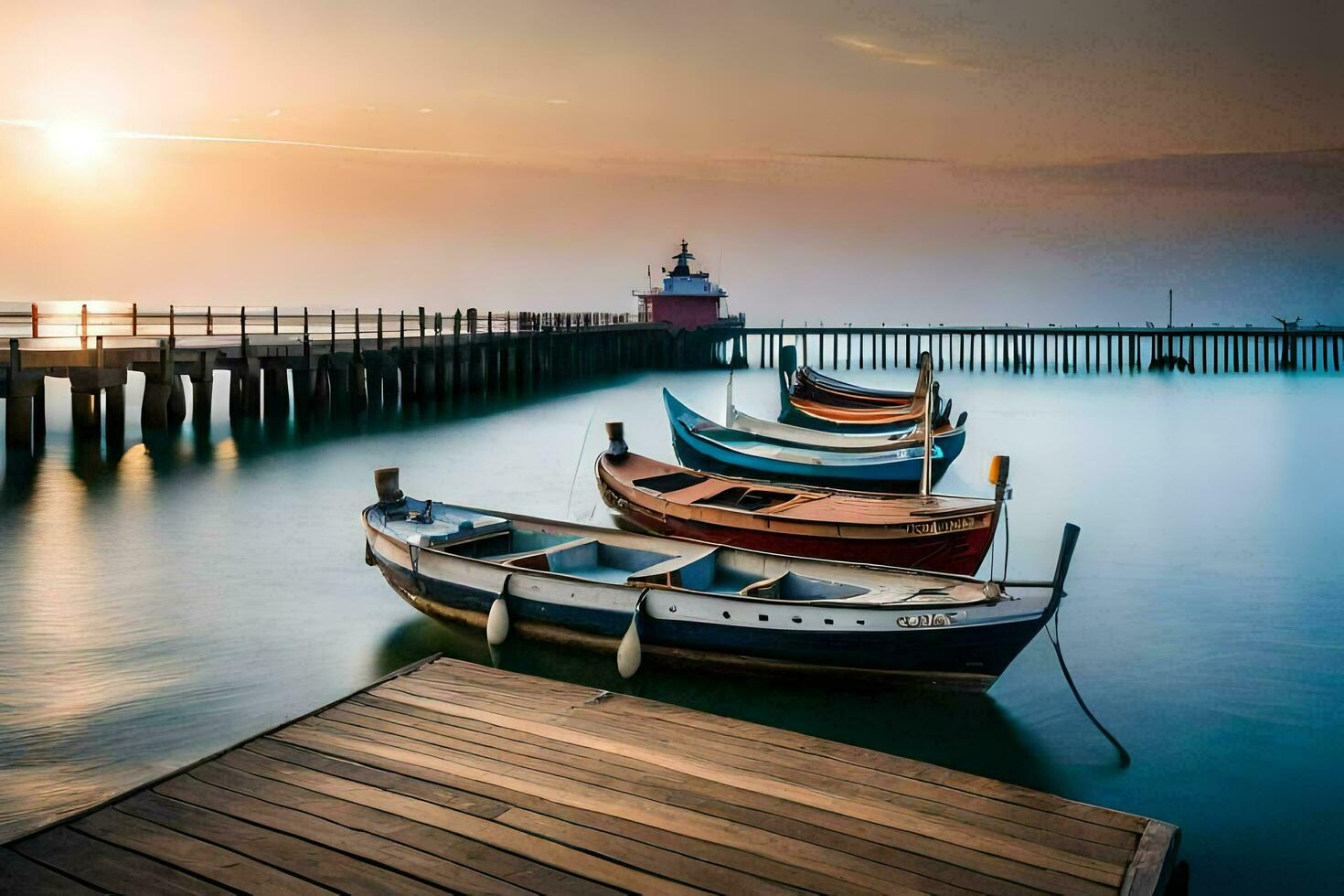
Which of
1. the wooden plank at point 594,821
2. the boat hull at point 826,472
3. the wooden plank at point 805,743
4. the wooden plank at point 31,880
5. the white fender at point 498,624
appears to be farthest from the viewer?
the boat hull at point 826,472

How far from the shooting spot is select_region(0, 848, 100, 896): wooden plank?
420 centimetres

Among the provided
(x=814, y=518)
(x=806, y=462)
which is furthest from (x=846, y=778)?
(x=806, y=462)

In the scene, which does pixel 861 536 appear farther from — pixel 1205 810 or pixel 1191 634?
pixel 1205 810

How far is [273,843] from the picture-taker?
179 inches

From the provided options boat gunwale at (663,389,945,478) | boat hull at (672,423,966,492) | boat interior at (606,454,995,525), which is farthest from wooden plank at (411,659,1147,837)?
boat gunwale at (663,389,945,478)

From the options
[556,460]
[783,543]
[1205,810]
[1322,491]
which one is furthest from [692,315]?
[1205,810]

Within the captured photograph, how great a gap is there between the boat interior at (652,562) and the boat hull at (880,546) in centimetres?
160

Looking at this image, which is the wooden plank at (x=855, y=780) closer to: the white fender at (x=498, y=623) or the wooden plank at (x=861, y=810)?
the wooden plank at (x=861, y=810)

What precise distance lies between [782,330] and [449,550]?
68858 mm

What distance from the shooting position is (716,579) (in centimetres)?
979

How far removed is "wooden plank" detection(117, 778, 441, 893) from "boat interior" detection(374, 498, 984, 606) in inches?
175

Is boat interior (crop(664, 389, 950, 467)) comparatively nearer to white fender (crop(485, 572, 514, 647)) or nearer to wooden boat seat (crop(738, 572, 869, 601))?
wooden boat seat (crop(738, 572, 869, 601))

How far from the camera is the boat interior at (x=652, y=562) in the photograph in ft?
28.8

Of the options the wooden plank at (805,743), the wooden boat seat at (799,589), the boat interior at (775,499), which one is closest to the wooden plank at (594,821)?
the wooden plank at (805,743)
